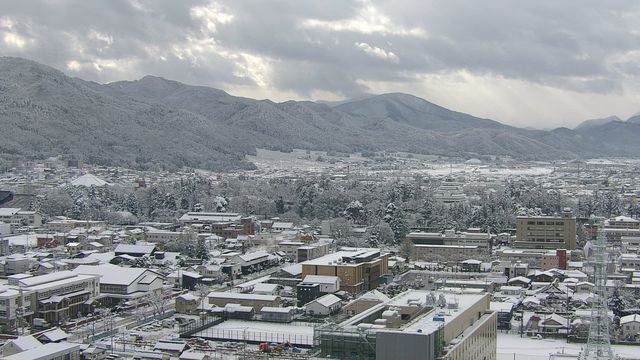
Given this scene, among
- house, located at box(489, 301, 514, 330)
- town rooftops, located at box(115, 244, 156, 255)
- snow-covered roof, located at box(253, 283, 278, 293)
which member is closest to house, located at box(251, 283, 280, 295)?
snow-covered roof, located at box(253, 283, 278, 293)

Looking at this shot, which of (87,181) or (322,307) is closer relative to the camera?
(322,307)

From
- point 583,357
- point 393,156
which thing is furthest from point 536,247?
point 393,156

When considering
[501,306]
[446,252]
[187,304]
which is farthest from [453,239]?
[187,304]

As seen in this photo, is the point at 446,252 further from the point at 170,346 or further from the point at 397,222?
the point at 170,346

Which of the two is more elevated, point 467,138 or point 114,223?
point 467,138

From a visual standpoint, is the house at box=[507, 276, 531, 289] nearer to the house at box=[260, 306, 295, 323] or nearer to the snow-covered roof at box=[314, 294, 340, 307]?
the snow-covered roof at box=[314, 294, 340, 307]

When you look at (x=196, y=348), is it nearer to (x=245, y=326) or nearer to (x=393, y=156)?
(x=245, y=326)

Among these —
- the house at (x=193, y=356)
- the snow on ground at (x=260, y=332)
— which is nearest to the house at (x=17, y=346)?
the house at (x=193, y=356)

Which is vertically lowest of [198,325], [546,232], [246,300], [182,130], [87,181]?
[198,325]
